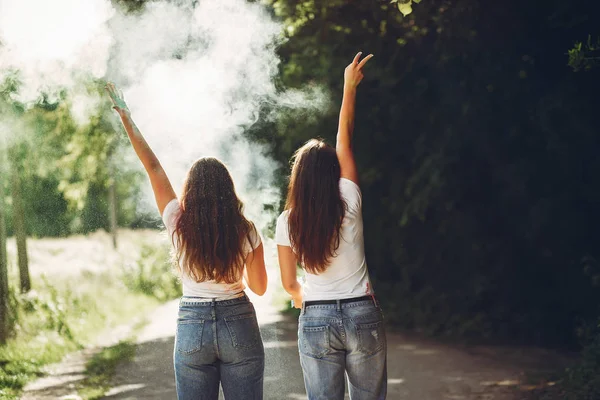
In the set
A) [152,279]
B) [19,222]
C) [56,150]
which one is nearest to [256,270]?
[19,222]

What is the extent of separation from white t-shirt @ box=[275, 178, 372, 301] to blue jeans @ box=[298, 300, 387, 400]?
0.06 meters

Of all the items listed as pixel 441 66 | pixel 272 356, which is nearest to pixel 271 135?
pixel 441 66

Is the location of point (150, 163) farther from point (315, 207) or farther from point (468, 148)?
point (468, 148)

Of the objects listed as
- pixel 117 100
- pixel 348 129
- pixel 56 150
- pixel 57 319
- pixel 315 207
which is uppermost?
pixel 56 150

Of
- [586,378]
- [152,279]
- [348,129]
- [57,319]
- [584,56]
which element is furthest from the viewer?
[152,279]

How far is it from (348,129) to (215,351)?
137 centimetres

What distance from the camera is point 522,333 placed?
9.68 meters

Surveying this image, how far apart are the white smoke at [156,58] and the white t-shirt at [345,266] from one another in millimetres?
4595

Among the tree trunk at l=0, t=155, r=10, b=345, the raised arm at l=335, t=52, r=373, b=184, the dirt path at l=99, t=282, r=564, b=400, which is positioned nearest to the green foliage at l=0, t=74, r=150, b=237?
the tree trunk at l=0, t=155, r=10, b=345

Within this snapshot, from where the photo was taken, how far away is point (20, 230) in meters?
10.4

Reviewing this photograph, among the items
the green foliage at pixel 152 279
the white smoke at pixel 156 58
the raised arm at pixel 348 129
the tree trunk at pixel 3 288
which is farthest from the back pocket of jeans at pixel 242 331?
the green foliage at pixel 152 279

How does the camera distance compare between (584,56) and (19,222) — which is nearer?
(584,56)

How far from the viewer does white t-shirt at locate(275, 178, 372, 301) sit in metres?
3.57

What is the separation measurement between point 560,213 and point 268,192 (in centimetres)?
463
